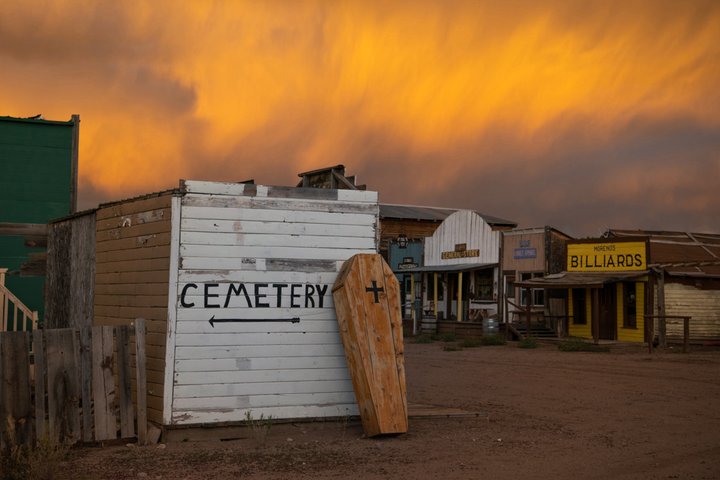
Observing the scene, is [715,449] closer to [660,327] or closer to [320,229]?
[320,229]

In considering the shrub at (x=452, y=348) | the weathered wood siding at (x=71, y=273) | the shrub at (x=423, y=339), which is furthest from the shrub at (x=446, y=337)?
the weathered wood siding at (x=71, y=273)

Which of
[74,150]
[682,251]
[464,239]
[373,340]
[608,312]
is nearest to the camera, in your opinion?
[373,340]

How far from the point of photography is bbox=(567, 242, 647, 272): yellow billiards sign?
2802 centimetres

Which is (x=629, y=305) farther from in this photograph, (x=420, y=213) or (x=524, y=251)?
(x=420, y=213)

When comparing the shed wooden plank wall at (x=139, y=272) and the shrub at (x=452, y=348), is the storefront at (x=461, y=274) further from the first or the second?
the shed wooden plank wall at (x=139, y=272)

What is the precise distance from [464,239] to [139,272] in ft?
84.2

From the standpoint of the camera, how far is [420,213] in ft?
154

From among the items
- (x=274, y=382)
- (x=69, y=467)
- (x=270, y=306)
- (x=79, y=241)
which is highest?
(x=79, y=241)

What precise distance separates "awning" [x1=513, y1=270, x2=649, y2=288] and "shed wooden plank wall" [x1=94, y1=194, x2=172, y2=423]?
19139 mm

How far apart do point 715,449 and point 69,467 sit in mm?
7027

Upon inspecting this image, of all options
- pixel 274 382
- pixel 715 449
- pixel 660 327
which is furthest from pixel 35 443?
pixel 660 327

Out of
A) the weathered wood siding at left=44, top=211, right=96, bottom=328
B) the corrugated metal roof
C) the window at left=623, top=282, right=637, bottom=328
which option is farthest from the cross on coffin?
the corrugated metal roof

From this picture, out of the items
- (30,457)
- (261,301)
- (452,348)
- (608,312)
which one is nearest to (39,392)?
(30,457)

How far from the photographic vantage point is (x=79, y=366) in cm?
909
